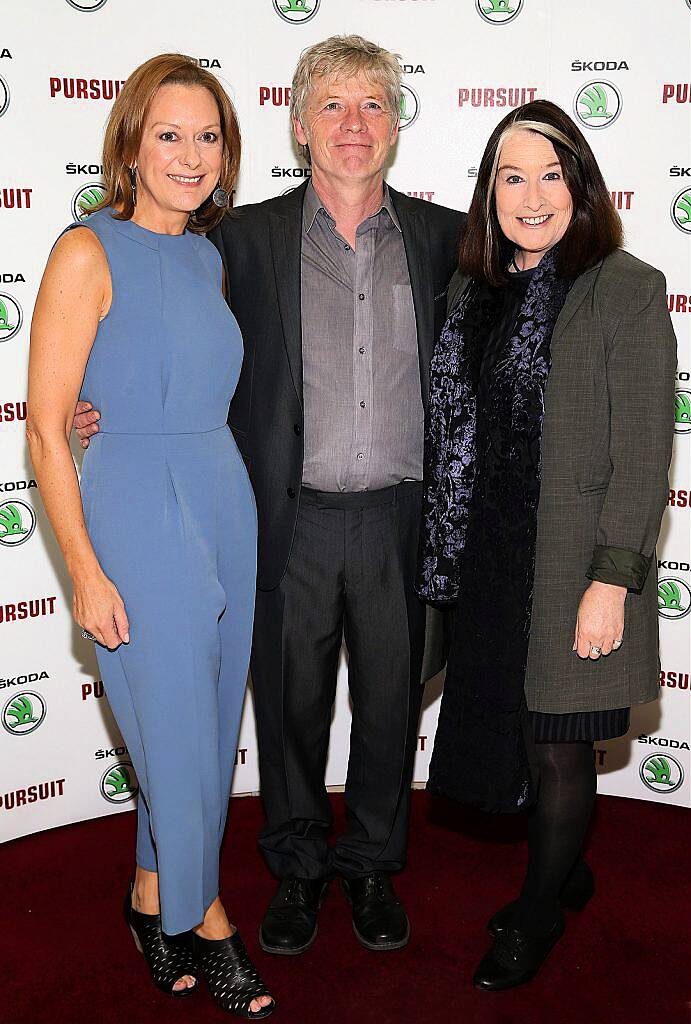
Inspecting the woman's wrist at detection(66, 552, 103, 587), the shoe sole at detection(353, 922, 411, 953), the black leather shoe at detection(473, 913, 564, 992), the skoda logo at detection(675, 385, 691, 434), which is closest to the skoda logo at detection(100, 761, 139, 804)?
the shoe sole at detection(353, 922, 411, 953)

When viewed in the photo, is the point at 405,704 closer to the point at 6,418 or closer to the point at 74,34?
the point at 6,418

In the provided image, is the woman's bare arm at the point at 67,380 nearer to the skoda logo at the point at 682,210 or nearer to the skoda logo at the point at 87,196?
the skoda logo at the point at 87,196

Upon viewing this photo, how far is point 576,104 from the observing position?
354cm

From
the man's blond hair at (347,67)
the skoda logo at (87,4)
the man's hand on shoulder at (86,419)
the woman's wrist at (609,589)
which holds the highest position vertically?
the skoda logo at (87,4)

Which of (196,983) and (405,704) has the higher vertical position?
(405,704)

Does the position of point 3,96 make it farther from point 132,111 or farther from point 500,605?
point 500,605

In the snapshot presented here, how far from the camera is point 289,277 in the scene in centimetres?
271

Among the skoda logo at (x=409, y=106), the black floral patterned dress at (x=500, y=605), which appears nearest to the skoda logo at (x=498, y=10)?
the skoda logo at (x=409, y=106)

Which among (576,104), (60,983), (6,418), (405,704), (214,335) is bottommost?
(60,983)

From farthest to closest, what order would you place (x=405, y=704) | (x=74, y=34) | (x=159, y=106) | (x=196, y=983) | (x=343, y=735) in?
(x=343, y=735) → (x=74, y=34) → (x=405, y=704) → (x=196, y=983) → (x=159, y=106)

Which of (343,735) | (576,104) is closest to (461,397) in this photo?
(576,104)

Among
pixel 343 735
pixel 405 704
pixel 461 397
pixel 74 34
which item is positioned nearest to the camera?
pixel 461 397

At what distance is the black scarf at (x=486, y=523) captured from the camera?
2422 mm

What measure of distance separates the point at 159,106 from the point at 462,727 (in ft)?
5.43
